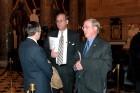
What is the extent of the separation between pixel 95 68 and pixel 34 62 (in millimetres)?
905

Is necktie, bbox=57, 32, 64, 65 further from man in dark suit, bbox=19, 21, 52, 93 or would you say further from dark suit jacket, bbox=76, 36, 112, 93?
dark suit jacket, bbox=76, 36, 112, 93

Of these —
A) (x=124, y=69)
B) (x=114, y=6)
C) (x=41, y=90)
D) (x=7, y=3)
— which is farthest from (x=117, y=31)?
(x=41, y=90)

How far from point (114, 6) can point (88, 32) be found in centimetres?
1493

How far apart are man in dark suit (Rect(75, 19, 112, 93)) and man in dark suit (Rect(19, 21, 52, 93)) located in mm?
507

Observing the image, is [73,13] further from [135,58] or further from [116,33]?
[135,58]

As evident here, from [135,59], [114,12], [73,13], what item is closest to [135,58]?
[135,59]

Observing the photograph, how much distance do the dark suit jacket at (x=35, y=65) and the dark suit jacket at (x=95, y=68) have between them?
1.85ft

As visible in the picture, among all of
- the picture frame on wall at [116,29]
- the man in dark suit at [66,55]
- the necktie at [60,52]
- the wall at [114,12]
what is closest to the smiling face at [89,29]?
the man in dark suit at [66,55]

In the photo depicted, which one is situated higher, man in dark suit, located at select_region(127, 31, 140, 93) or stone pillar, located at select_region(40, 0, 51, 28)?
stone pillar, located at select_region(40, 0, 51, 28)

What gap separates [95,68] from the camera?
111 inches

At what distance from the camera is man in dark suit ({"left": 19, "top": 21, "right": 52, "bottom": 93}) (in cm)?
283

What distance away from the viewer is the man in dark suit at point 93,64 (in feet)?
9.25

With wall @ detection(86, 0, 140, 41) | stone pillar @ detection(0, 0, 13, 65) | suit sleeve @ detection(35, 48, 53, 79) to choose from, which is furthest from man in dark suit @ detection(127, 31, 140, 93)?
wall @ detection(86, 0, 140, 41)

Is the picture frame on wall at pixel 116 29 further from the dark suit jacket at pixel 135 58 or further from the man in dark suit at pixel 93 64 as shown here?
the man in dark suit at pixel 93 64
